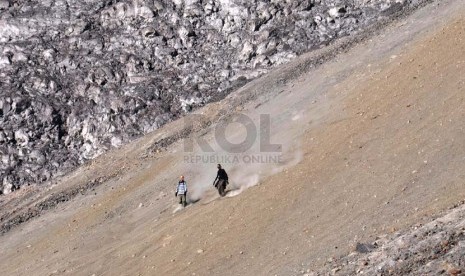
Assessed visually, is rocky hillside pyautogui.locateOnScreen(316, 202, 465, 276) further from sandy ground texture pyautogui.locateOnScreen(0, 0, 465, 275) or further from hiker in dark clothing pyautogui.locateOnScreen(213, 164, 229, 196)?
hiker in dark clothing pyautogui.locateOnScreen(213, 164, 229, 196)

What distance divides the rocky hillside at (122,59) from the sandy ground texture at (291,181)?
4865mm

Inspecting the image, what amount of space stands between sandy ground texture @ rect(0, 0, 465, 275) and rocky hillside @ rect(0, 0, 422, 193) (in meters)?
4.87

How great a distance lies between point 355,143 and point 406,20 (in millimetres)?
25898

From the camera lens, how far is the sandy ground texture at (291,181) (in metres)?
A: 22.9

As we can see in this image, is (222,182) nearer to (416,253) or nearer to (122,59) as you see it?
(416,253)

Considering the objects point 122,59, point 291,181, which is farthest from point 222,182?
point 122,59

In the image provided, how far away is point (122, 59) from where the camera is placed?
2472 inches

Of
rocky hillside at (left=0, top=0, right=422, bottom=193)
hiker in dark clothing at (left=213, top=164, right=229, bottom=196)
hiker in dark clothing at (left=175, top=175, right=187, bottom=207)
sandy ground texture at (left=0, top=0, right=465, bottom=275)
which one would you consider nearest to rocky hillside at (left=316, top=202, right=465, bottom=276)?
sandy ground texture at (left=0, top=0, right=465, bottom=275)

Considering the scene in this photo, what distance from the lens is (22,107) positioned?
59.2m

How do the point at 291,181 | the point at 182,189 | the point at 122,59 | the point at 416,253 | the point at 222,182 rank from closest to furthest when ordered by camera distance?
1. the point at 416,253
2. the point at 291,181
3. the point at 222,182
4. the point at 182,189
5. the point at 122,59

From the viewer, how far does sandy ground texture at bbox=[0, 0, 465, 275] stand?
22922mm

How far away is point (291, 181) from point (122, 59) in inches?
1481

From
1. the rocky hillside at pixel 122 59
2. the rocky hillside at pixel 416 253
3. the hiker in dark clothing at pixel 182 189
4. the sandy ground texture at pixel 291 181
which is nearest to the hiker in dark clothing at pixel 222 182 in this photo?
the sandy ground texture at pixel 291 181

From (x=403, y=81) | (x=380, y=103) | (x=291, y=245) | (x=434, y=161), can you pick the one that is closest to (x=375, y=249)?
(x=291, y=245)
